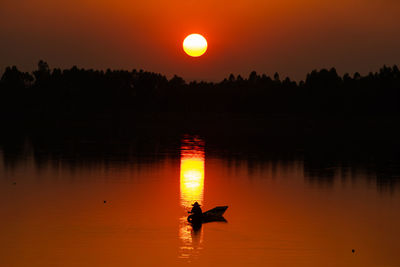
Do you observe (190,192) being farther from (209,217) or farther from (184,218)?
(209,217)

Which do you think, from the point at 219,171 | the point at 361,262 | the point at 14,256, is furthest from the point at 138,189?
the point at 361,262

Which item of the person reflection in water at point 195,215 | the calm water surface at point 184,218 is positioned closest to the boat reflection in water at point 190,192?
the calm water surface at point 184,218

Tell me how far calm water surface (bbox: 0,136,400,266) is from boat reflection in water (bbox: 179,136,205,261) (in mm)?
74

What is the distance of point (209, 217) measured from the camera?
3091cm

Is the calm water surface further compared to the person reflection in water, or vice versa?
the person reflection in water

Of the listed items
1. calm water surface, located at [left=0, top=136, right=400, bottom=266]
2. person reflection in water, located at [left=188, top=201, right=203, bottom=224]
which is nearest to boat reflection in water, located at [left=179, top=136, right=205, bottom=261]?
calm water surface, located at [left=0, top=136, right=400, bottom=266]

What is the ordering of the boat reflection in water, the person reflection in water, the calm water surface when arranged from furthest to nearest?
the person reflection in water, the boat reflection in water, the calm water surface

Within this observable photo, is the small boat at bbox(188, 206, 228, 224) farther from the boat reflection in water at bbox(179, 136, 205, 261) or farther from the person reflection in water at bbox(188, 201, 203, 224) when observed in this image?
the boat reflection in water at bbox(179, 136, 205, 261)

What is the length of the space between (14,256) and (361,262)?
48.1 ft

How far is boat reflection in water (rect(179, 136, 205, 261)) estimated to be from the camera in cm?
2659

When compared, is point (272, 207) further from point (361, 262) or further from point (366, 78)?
point (366, 78)

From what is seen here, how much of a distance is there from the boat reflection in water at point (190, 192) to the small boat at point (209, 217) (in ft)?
1.33

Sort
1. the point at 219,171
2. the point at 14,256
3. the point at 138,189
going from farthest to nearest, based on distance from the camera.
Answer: the point at 219,171 → the point at 138,189 → the point at 14,256

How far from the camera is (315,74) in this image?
628 ft
